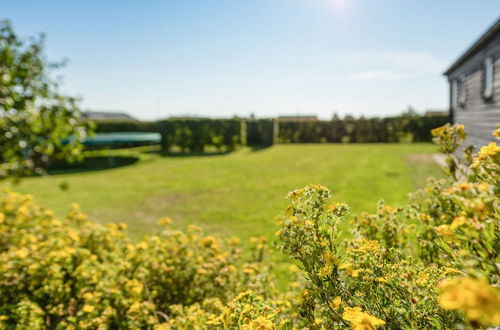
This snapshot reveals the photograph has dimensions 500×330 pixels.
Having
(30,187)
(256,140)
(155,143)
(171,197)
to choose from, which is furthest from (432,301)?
(155,143)

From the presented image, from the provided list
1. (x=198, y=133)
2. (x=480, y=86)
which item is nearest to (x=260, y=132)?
(x=198, y=133)

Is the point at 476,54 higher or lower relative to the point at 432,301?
higher

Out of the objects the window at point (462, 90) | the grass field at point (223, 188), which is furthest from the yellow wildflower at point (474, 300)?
the window at point (462, 90)

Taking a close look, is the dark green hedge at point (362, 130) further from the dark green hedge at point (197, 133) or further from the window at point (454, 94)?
the window at point (454, 94)

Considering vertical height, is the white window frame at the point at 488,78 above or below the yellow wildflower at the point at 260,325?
above

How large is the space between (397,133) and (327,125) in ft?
17.0

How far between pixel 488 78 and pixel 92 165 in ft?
57.8

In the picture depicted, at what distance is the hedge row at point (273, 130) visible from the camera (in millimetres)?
22141

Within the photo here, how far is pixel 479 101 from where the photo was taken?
10969mm

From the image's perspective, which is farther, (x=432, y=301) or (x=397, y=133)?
(x=397, y=133)

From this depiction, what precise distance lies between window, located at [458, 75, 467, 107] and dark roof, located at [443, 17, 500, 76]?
0.68 m

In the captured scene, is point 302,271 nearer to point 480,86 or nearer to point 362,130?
point 480,86

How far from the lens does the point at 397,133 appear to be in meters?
→ 24.3

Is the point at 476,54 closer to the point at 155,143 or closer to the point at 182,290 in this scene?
the point at 182,290
